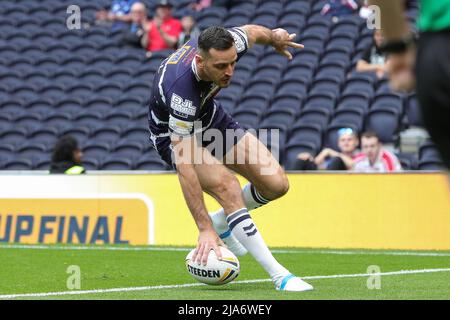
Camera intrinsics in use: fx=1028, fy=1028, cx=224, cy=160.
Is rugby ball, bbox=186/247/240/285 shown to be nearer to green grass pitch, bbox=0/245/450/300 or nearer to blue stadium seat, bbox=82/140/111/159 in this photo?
green grass pitch, bbox=0/245/450/300

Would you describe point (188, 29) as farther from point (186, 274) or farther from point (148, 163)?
point (186, 274)

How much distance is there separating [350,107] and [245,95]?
2.26 m

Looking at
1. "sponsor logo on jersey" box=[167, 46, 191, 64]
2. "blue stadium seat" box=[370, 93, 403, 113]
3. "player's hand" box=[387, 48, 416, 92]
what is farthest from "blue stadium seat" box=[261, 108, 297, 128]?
"player's hand" box=[387, 48, 416, 92]

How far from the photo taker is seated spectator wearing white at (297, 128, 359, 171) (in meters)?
12.7

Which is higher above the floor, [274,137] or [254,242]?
[274,137]

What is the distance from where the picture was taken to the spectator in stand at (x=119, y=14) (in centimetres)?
2048

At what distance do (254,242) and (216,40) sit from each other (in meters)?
1.45

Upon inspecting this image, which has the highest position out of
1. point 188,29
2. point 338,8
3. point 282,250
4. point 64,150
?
point 338,8

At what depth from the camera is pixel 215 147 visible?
820cm

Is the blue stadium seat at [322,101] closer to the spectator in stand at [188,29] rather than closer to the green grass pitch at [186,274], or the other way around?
the spectator in stand at [188,29]

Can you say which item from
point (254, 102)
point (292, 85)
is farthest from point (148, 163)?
point (292, 85)

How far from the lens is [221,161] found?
8.20 m

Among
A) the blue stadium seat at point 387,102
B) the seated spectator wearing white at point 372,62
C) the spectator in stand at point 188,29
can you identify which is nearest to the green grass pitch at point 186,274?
the blue stadium seat at point 387,102

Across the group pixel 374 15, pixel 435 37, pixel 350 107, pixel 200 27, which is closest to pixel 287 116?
pixel 350 107
